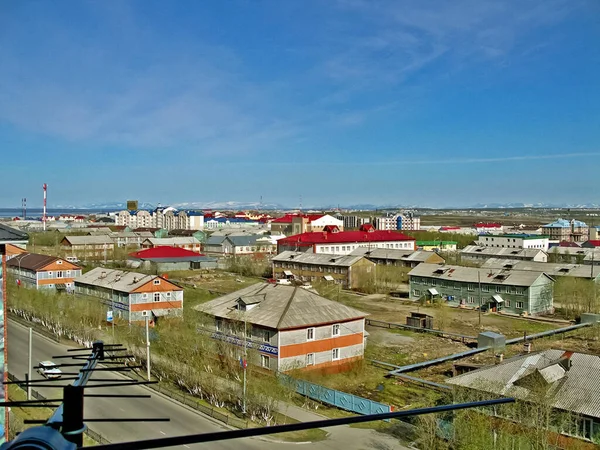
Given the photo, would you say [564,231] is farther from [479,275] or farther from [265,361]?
[265,361]

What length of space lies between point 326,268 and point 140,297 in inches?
762

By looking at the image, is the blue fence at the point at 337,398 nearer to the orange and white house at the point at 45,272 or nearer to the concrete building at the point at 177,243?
the orange and white house at the point at 45,272

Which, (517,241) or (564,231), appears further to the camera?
(564,231)

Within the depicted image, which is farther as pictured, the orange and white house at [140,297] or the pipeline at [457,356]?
the orange and white house at [140,297]

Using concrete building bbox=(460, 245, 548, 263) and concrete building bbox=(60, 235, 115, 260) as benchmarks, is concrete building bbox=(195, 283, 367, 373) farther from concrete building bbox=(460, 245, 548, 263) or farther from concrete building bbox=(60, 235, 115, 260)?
concrete building bbox=(60, 235, 115, 260)

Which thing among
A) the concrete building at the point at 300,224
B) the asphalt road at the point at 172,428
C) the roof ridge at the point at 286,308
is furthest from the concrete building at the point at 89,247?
the roof ridge at the point at 286,308

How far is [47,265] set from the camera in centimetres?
3309

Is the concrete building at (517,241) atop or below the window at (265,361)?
atop

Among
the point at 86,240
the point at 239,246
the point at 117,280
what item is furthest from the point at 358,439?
the point at 239,246

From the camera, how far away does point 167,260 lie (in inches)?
1921

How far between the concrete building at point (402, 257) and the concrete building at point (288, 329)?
77.0 ft

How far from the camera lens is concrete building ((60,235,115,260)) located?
55156mm

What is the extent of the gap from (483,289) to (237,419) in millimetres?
23236

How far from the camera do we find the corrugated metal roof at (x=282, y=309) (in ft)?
60.7
